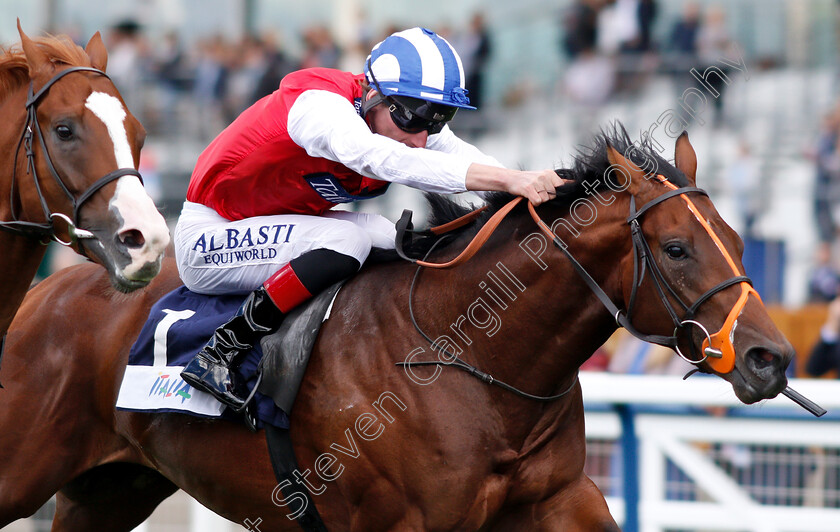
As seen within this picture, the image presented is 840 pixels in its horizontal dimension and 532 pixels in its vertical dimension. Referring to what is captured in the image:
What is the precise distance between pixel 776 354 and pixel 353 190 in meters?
1.65

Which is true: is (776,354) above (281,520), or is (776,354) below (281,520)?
above

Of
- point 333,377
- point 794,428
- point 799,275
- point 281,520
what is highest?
point 333,377

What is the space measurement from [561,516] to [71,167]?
1922 millimetres

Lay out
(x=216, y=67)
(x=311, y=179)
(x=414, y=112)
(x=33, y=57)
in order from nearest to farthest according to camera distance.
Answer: (x=33, y=57) < (x=414, y=112) < (x=311, y=179) < (x=216, y=67)

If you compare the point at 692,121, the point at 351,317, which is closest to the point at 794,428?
the point at 351,317

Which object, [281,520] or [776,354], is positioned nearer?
[776,354]

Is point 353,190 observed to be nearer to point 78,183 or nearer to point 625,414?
point 78,183

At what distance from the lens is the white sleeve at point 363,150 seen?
10.7 ft

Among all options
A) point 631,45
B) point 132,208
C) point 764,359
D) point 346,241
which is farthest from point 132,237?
point 631,45

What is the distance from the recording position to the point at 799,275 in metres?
8.53

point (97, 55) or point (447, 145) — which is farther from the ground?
point (97, 55)

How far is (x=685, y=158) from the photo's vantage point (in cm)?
329

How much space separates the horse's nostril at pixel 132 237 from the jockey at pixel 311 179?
728 mm

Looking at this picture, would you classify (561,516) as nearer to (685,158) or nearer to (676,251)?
(676,251)
